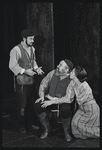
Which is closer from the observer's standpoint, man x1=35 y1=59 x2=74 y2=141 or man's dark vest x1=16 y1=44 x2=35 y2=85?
man x1=35 y1=59 x2=74 y2=141

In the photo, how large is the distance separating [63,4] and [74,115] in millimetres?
3315

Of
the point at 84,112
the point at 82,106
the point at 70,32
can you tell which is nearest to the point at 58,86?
the point at 82,106

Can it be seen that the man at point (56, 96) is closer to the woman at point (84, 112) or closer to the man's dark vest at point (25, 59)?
the woman at point (84, 112)

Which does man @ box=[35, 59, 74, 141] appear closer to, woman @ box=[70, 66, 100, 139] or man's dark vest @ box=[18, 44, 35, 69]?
woman @ box=[70, 66, 100, 139]

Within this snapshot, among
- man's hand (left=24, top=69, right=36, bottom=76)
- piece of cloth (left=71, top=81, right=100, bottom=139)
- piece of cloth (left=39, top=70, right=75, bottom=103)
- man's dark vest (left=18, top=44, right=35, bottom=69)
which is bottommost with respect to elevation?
piece of cloth (left=71, top=81, right=100, bottom=139)

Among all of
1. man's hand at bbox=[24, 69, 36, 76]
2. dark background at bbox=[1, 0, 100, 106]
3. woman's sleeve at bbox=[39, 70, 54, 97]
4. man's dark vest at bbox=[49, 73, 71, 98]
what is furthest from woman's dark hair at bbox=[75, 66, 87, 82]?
dark background at bbox=[1, 0, 100, 106]

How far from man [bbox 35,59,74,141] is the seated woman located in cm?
7

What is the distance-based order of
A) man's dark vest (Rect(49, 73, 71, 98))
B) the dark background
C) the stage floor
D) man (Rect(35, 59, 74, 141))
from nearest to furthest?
the stage floor, man (Rect(35, 59, 74, 141)), man's dark vest (Rect(49, 73, 71, 98)), the dark background

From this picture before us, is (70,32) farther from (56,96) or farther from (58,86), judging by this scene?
(56,96)

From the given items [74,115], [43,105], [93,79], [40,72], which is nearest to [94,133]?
[74,115]

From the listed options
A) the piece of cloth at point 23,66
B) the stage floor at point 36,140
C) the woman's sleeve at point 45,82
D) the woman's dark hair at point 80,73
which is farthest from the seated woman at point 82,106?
the piece of cloth at point 23,66

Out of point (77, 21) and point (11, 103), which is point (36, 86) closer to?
point (11, 103)

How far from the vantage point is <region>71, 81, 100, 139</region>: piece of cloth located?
5.59 metres

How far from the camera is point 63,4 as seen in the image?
294 inches
